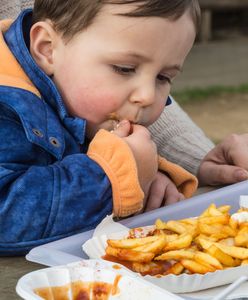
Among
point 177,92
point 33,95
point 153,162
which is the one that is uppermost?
point 33,95

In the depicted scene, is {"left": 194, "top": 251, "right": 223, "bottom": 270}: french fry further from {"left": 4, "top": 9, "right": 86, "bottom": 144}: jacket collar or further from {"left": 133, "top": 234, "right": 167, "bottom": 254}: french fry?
{"left": 4, "top": 9, "right": 86, "bottom": 144}: jacket collar

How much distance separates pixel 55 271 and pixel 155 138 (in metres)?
0.98

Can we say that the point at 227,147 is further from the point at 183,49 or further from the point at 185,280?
the point at 185,280

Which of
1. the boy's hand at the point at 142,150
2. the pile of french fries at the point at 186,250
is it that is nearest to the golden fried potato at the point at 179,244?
the pile of french fries at the point at 186,250

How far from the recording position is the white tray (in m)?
1.11

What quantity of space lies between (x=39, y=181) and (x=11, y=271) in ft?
0.46

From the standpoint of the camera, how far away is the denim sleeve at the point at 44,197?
122cm

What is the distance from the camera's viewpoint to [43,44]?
1.43 m

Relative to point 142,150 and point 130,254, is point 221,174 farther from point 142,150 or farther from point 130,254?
point 130,254

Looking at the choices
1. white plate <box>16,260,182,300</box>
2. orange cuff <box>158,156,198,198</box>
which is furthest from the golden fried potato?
orange cuff <box>158,156,198,198</box>

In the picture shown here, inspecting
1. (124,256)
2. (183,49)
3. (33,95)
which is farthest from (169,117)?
(124,256)

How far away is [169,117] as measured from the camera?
1922 mm

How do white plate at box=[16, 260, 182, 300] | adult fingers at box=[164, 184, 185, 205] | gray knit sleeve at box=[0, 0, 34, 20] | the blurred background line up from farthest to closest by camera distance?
the blurred background < gray knit sleeve at box=[0, 0, 34, 20] < adult fingers at box=[164, 184, 185, 205] < white plate at box=[16, 260, 182, 300]

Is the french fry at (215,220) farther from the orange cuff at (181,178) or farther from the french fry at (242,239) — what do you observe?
the orange cuff at (181,178)
